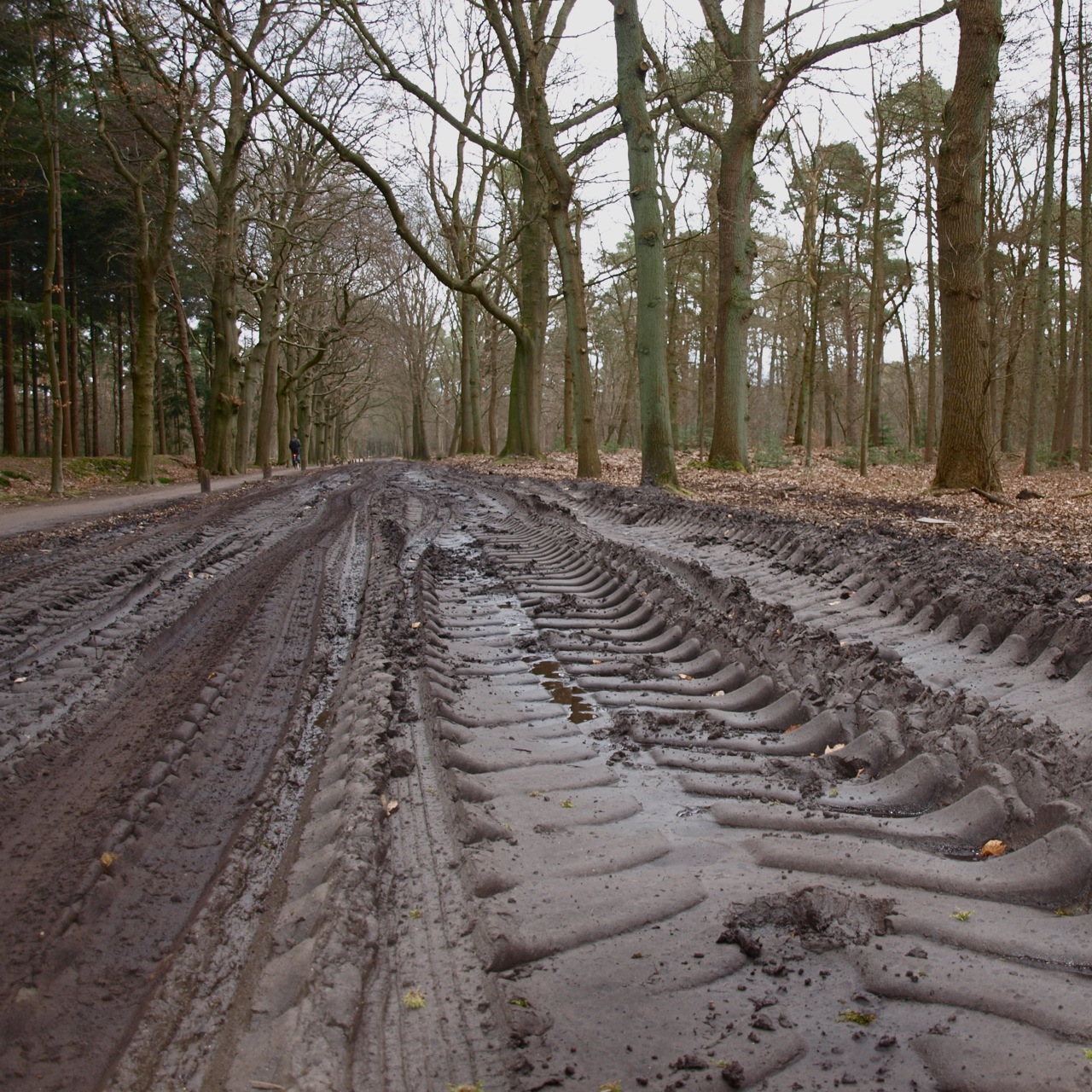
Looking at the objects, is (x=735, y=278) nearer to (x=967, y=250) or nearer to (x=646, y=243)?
(x=646, y=243)

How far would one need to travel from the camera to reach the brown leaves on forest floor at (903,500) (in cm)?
740

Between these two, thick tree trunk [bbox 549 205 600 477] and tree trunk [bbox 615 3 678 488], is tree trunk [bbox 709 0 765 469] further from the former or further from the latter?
tree trunk [bbox 615 3 678 488]

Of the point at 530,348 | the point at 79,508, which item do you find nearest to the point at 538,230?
the point at 530,348

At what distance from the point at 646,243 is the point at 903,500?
207 inches

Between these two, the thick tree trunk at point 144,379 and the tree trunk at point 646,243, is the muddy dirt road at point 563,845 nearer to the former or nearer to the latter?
the tree trunk at point 646,243

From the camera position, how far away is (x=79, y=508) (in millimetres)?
12977

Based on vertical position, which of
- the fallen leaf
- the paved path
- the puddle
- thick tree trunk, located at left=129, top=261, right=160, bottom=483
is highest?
thick tree trunk, located at left=129, top=261, right=160, bottom=483

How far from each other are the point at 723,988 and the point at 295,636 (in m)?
3.65

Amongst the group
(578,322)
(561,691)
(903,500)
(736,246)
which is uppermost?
(736,246)

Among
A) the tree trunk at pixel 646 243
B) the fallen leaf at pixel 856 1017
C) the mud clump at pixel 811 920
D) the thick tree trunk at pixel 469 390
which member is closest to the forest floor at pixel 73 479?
the thick tree trunk at pixel 469 390

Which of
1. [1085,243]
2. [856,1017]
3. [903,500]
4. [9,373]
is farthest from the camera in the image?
[9,373]

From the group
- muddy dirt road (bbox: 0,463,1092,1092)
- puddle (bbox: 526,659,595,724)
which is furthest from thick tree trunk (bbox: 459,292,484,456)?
puddle (bbox: 526,659,595,724)

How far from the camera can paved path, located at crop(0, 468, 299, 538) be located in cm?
1073

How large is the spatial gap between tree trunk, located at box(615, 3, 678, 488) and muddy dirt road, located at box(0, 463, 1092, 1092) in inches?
292
